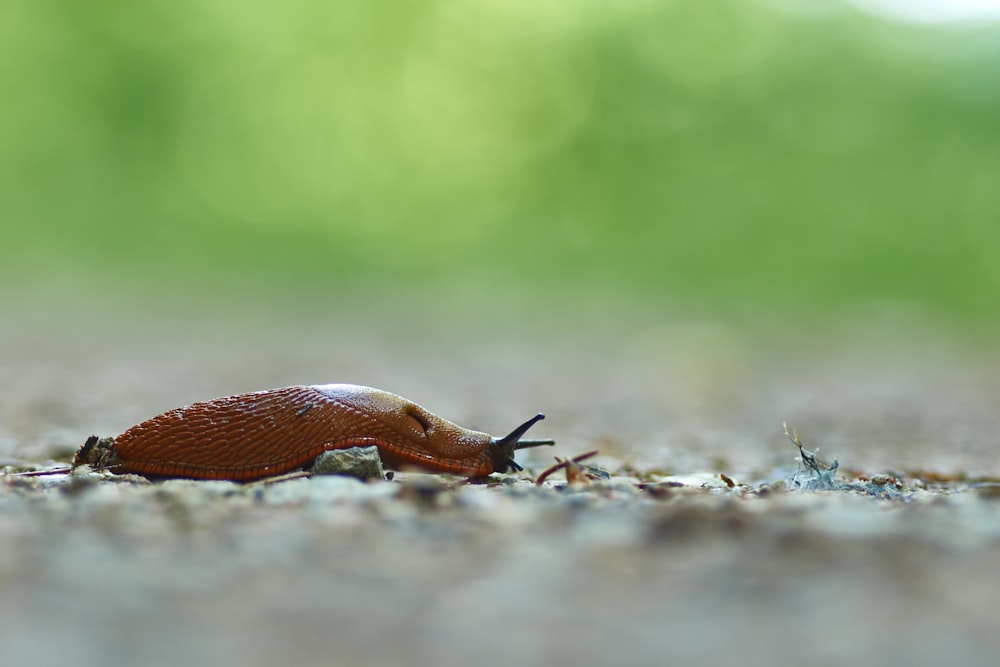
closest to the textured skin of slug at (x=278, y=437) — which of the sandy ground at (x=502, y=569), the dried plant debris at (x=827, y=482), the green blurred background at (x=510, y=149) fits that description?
the sandy ground at (x=502, y=569)

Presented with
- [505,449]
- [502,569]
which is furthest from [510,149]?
[502,569]

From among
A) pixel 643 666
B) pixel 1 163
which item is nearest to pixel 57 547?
pixel 643 666

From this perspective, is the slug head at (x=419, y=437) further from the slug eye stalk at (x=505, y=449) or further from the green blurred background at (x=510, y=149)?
the green blurred background at (x=510, y=149)

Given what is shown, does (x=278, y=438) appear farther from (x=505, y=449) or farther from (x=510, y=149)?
(x=510, y=149)

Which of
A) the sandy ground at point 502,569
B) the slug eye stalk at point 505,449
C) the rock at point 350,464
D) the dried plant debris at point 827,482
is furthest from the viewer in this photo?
the slug eye stalk at point 505,449

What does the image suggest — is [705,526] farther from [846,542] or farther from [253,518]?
[253,518]

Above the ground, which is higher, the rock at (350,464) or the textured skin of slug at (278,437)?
the textured skin of slug at (278,437)

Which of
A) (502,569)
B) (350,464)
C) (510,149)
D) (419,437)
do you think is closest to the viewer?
(502,569)

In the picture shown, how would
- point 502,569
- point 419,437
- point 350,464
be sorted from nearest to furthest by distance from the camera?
1. point 502,569
2. point 350,464
3. point 419,437

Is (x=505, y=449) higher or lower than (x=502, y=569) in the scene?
higher

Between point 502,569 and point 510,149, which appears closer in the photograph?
point 502,569
